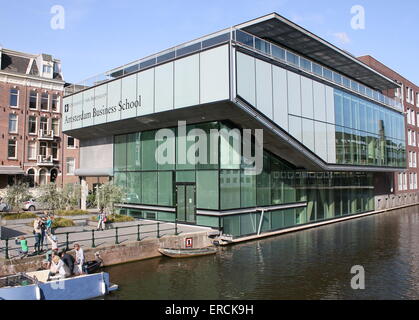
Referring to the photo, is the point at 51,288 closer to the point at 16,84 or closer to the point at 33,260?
the point at 33,260

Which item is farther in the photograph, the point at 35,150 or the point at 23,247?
the point at 35,150

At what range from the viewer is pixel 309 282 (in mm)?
15391

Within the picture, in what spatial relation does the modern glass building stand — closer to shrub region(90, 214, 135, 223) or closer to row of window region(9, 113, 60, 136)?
shrub region(90, 214, 135, 223)

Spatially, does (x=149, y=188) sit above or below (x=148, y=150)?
below

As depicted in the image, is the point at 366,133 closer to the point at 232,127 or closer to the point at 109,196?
the point at 232,127

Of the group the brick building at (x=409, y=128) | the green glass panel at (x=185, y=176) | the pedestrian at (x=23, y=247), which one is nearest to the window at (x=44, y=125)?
the green glass panel at (x=185, y=176)

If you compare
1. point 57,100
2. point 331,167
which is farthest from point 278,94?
point 57,100

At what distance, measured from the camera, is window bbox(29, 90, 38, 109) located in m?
47.2

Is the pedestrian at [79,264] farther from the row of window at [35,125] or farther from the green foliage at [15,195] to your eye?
the row of window at [35,125]

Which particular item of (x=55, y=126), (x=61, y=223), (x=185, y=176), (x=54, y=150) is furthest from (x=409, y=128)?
(x=61, y=223)

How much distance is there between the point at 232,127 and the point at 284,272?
10.6 m

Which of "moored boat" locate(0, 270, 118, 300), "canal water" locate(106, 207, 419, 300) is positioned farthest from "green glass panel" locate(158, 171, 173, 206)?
"moored boat" locate(0, 270, 118, 300)

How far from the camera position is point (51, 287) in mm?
12898

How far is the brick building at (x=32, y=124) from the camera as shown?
44.7 m
